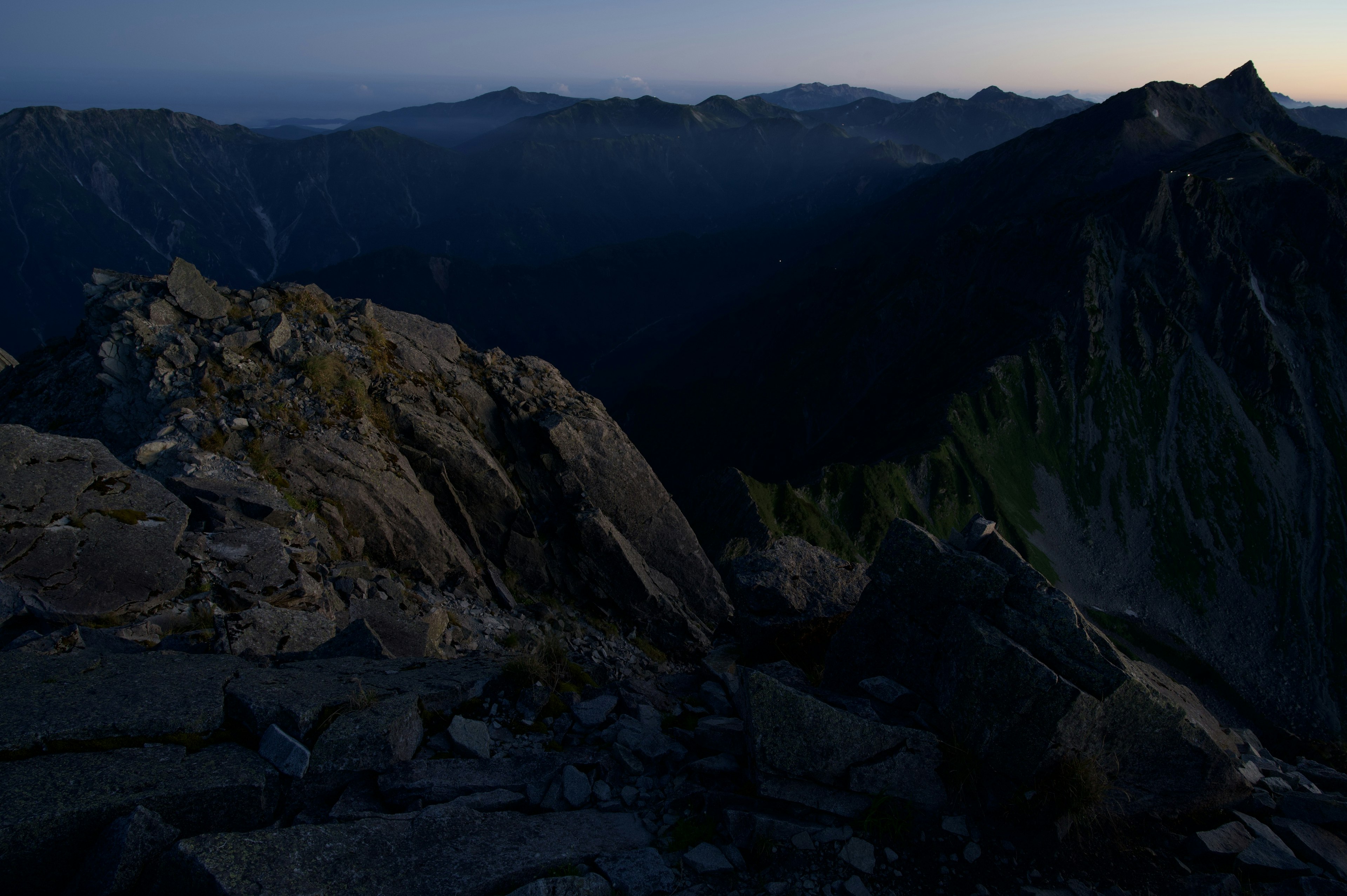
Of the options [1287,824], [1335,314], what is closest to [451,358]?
[1287,824]

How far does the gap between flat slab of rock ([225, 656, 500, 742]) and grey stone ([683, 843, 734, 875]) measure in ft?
17.1

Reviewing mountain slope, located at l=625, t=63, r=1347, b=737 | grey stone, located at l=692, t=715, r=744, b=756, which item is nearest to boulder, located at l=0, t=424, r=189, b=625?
grey stone, located at l=692, t=715, r=744, b=756

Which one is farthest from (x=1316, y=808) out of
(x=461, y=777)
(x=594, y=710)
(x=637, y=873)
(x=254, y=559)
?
(x=254, y=559)

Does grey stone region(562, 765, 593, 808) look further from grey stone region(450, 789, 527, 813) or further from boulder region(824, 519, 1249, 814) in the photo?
boulder region(824, 519, 1249, 814)

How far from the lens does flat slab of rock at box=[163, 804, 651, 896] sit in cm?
779

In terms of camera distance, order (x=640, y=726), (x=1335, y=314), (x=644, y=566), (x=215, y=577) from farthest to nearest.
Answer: (x=1335, y=314) < (x=644, y=566) < (x=215, y=577) < (x=640, y=726)

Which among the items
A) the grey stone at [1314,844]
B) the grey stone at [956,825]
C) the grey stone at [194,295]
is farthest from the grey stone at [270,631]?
the grey stone at [1314,844]

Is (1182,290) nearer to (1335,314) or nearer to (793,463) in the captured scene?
(1335,314)

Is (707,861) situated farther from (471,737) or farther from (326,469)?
(326,469)

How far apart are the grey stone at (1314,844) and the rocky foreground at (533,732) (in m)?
0.06

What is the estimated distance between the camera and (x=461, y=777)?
10.8m

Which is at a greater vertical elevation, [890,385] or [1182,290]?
[1182,290]

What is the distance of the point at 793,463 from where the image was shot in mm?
157750

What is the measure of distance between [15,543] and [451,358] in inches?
743
